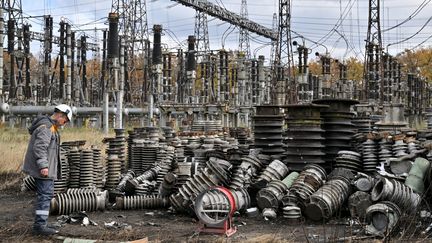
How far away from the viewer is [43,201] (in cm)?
634

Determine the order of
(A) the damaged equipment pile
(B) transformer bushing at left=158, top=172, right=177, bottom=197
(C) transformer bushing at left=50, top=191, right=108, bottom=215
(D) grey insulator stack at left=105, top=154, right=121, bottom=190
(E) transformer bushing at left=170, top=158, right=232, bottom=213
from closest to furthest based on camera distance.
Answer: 1. (A) the damaged equipment pile
2. (E) transformer bushing at left=170, top=158, right=232, bottom=213
3. (C) transformer bushing at left=50, top=191, right=108, bottom=215
4. (B) transformer bushing at left=158, top=172, right=177, bottom=197
5. (D) grey insulator stack at left=105, top=154, right=121, bottom=190

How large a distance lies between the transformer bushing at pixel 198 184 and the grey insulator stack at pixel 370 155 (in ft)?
6.81

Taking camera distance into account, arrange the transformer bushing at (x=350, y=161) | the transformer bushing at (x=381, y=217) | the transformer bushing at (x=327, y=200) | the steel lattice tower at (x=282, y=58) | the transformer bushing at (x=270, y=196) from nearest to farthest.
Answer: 1. the transformer bushing at (x=381, y=217)
2. the transformer bushing at (x=327, y=200)
3. the transformer bushing at (x=270, y=196)
4. the transformer bushing at (x=350, y=161)
5. the steel lattice tower at (x=282, y=58)

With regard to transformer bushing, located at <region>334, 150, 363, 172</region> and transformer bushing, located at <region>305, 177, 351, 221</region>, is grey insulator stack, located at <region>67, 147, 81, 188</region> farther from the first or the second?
transformer bushing, located at <region>334, 150, 363, 172</region>

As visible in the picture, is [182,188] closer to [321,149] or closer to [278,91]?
[321,149]

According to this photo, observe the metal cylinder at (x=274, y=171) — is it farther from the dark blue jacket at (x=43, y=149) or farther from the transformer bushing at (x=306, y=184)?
the dark blue jacket at (x=43, y=149)

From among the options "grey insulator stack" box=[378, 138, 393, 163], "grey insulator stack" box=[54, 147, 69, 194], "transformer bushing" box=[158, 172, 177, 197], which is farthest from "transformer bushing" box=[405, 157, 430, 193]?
"grey insulator stack" box=[54, 147, 69, 194]

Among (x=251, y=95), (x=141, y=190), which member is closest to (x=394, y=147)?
(x=141, y=190)

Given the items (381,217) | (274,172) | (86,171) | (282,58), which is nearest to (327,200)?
(381,217)

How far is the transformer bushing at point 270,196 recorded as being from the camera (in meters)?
7.28

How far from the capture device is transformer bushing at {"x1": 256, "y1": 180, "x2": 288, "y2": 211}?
7.28 metres

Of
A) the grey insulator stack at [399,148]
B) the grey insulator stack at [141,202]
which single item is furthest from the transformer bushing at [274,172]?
the grey insulator stack at [399,148]

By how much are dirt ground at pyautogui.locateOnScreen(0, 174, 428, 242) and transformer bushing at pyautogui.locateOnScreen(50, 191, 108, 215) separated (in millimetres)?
129

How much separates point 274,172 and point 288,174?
0.31m
